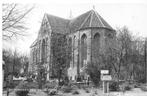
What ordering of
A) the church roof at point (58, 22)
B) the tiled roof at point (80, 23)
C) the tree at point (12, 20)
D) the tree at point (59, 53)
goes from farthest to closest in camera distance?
1. the church roof at point (58, 22)
2. the tiled roof at point (80, 23)
3. the tree at point (59, 53)
4. the tree at point (12, 20)

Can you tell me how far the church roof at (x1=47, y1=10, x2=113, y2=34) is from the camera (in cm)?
4200

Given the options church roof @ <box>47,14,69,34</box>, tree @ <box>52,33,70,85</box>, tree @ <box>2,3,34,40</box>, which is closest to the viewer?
tree @ <box>2,3,34,40</box>

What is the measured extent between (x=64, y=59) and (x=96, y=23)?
653 inches

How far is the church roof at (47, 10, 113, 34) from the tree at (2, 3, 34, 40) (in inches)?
970

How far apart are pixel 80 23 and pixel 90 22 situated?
326 centimetres

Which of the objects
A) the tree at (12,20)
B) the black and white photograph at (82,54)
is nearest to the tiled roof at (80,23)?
the black and white photograph at (82,54)

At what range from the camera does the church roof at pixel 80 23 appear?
4200 centimetres

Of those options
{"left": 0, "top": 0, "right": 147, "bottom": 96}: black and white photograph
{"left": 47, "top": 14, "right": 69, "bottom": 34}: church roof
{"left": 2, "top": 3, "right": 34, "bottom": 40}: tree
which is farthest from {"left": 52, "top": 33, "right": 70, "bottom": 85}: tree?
{"left": 47, "top": 14, "right": 69, "bottom": 34}: church roof

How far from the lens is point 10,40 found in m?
13.9

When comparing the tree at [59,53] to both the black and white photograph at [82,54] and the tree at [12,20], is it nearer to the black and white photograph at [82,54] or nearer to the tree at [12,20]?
the black and white photograph at [82,54]

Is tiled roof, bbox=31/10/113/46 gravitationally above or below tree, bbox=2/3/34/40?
above

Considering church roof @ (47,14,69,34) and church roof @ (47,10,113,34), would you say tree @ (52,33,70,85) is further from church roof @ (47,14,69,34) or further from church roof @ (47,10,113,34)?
church roof @ (47,14,69,34)

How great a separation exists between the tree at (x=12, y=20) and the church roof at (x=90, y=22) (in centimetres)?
2863

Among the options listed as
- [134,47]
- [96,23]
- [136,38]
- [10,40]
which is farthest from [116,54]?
[96,23]
